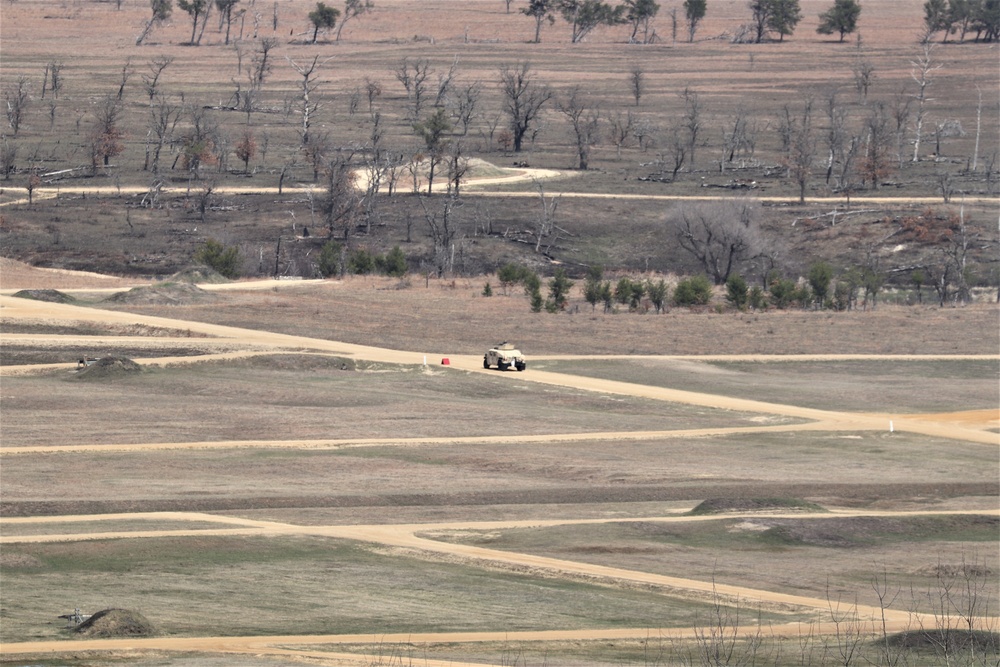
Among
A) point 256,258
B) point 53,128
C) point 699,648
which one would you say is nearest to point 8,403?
point 699,648

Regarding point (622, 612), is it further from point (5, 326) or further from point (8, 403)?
point (5, 326)

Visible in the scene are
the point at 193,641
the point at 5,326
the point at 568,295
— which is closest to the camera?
the point at 193,641

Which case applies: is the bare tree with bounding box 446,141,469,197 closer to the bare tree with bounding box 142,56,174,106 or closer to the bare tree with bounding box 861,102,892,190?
the bare tree with bounding box 861,102,892,190

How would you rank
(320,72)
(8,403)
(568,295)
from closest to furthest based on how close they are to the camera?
(8,403), (568,295), (320,72)

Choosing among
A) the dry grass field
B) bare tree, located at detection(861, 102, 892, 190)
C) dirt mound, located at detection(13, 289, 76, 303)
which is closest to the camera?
the dry grass field

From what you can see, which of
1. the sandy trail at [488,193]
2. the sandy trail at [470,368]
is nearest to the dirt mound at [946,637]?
the sandy trail at [470,368]

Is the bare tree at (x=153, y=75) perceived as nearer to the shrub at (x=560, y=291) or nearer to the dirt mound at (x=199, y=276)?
the dirt mound at (x=199, y=276)

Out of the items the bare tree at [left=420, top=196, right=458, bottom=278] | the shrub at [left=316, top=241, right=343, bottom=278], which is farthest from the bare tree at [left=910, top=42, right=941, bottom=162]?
the shrub at [left=316, top=241, right=343, bottom=278]

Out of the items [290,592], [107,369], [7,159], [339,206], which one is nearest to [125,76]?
[7,159]
